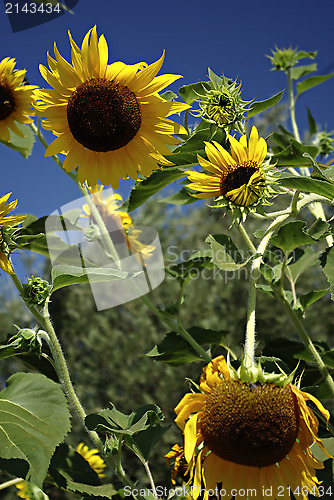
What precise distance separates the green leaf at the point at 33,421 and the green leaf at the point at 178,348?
8.1 inches

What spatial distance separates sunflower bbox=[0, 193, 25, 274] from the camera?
0.72 m

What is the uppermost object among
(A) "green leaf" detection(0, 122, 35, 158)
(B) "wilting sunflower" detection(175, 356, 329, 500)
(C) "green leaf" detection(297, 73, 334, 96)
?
(C) "green leaf" detection(297, 73, 334, 96)

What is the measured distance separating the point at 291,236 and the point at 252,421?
29 centimetres

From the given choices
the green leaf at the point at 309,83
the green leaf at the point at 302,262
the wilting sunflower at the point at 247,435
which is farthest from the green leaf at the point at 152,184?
the green leaf at the point at 309,83

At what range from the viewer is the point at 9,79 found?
36.1 inches

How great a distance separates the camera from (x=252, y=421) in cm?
59

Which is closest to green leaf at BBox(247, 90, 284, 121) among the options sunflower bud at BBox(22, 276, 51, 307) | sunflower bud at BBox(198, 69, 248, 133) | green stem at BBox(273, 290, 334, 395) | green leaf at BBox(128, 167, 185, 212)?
sunflower bud at BBox(198, 69, 248, 133)

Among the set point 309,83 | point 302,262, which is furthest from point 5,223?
point 309,83

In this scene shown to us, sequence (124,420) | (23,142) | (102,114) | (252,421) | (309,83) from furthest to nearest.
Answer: (309,83) → (23,142) → (124,420) → (102,114) → (252,421)

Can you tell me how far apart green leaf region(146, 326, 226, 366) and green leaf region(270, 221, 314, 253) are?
200 millimetres

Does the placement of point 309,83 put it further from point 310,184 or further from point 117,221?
point 310,184

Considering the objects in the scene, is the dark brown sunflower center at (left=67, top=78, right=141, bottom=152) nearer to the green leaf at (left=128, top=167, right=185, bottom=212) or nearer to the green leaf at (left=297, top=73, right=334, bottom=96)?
A: the green leaf at (left=128, top=167, right=185, bottom=212)

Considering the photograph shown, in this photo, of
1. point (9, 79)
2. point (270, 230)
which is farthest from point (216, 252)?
point (9, 79)

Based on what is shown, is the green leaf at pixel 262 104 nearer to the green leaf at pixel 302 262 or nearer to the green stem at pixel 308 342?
the green stem at pixel 308 342
